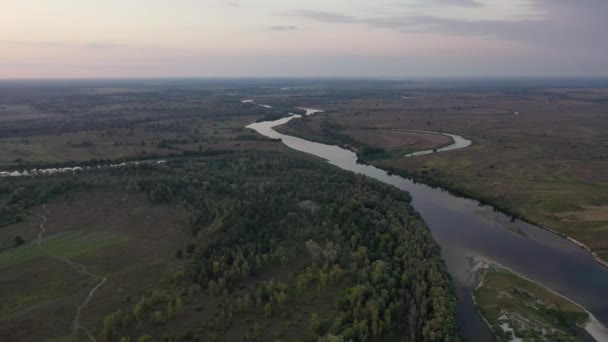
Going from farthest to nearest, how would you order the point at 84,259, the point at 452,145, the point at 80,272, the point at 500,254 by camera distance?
the point at 452,145 → the point at 500,254 → the point at 84,259 → the point at 80,272

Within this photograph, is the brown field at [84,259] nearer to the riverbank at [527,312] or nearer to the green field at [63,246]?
the green field at [63,246]

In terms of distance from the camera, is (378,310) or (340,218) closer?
(378,310)

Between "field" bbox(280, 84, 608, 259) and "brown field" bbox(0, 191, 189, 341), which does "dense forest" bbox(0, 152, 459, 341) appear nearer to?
"brown field" bbox(0, 191, 189, 341)

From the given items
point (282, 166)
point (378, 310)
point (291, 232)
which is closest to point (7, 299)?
point (291, 232)

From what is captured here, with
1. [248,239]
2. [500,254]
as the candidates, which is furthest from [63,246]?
[500,254]

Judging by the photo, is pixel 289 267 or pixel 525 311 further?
pixel 289 267

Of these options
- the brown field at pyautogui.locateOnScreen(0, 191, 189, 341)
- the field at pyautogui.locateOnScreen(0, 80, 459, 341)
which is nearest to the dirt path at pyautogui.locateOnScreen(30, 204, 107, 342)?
the field at pyautogui.locateOnScreen(0, 80, 459, 341)

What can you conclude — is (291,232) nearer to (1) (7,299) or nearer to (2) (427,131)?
(1) (7,299)

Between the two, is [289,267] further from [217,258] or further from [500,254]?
[500,254]
